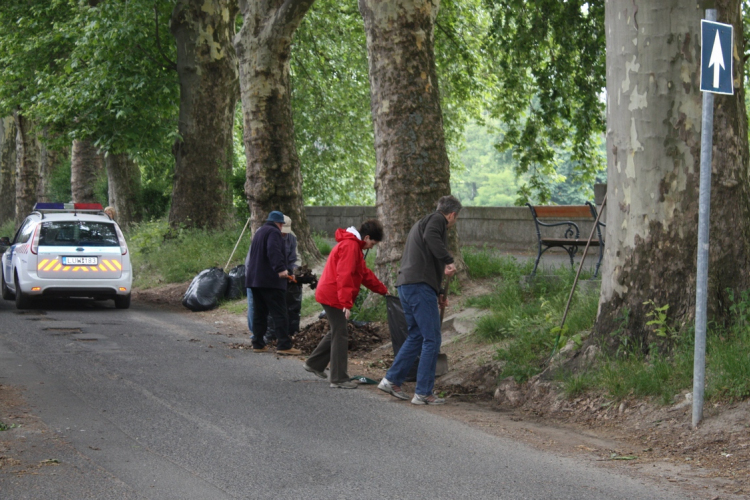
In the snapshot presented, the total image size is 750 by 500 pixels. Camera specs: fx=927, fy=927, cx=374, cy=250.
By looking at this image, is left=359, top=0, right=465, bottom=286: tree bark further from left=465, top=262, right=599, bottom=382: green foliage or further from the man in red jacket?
the man in red jacket

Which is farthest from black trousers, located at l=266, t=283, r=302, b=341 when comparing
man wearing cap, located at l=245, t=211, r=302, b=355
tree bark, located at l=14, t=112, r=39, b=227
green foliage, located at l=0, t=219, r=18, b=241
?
Answer: tree bark, located at l=14, t=112, r=39, b=227

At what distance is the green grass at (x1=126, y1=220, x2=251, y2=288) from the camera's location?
1994cm

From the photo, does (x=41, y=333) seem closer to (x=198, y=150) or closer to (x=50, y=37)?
(x=198, y=150)

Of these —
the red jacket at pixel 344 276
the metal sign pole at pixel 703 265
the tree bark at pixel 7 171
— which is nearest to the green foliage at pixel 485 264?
the red jacket at pixel 344 276

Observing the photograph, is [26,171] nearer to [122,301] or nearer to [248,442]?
[122,301]

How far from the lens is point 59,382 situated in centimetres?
876

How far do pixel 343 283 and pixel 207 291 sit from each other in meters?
7.90

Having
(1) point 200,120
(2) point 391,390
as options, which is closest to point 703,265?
(2) point 391,390

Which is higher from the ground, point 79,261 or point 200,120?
point 200,120

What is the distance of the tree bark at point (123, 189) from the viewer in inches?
1041

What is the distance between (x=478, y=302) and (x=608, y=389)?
4.17 metres

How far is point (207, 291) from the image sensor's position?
16.4 metres

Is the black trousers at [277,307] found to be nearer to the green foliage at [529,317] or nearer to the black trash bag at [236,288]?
the green foliage at [529,317]

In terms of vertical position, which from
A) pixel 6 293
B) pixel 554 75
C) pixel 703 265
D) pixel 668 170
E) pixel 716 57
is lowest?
pixel 6 293
